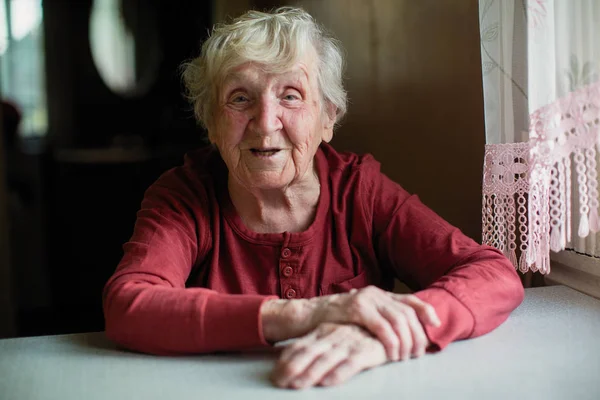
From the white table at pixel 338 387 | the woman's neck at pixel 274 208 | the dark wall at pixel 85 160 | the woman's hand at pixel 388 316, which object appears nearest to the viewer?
the white table at pixel 338 387

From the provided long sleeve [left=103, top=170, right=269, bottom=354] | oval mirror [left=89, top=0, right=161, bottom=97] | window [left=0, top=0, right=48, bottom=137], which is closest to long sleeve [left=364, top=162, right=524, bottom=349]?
long sleeve [left=103, top=170, right=269, bottom=354]

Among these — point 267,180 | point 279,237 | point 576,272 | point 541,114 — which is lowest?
point 576,272

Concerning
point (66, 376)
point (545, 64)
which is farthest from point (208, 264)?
point (545, 64)

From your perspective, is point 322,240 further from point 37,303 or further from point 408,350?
point 37,303

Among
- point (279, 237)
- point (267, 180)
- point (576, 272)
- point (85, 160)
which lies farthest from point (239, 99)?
point (85, 160)

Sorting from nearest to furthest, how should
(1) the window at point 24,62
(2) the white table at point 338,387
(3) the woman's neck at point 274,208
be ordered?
1. (2) the white table at point 338,387
2. (3) the woman's neck at point 274,208
3. (1) the window at point 24,62

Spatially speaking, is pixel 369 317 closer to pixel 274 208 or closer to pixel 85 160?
pixel 274 208

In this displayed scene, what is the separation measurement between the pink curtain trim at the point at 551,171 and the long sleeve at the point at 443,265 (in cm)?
8

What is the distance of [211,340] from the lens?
3.62ft

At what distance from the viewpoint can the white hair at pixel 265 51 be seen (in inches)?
56.2

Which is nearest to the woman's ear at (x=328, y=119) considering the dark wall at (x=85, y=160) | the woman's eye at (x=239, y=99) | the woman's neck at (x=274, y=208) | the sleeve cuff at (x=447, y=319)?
the woman's neck at (x=274, y=208)

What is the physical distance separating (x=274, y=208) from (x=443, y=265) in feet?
1.38

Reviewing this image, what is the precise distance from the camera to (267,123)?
4.65 ft

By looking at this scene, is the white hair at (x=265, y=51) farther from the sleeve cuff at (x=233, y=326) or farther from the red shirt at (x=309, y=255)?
the sleeve cuff at (x=233, y=326)
